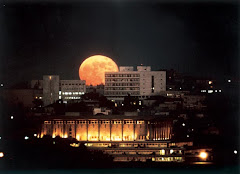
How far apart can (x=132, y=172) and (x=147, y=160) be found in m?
1.16

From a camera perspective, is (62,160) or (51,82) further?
(51,82)

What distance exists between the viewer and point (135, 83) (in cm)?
2414

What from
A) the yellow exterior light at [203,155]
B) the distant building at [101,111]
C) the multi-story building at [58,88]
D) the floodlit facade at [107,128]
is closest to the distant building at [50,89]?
the multi-story building at [58,88]

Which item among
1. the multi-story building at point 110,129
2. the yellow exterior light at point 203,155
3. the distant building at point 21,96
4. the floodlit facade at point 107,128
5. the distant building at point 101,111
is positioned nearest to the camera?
the yellow exterior light at point 203,155

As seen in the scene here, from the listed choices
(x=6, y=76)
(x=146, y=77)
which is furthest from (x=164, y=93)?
(x=6, y=76)

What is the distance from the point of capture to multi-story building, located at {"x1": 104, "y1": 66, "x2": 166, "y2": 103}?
23969 millimetres

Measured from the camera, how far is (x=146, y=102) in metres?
23.0

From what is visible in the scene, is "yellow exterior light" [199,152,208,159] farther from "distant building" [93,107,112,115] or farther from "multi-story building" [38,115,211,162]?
"distant building" [93,107,112,115]

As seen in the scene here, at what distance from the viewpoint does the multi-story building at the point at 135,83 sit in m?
24.0

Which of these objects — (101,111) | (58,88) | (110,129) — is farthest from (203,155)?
(58,88)

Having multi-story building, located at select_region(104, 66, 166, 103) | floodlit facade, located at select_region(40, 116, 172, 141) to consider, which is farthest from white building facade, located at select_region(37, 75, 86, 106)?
floodlit facade, located at select_region(40, 116, 172, 141)

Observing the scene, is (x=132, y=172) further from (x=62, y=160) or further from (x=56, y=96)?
(x=56, y=96)

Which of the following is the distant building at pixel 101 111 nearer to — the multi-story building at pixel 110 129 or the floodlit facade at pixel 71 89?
the multi-story building at pixel 110 129

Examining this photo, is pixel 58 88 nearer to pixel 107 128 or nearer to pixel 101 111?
pixel 101 111
